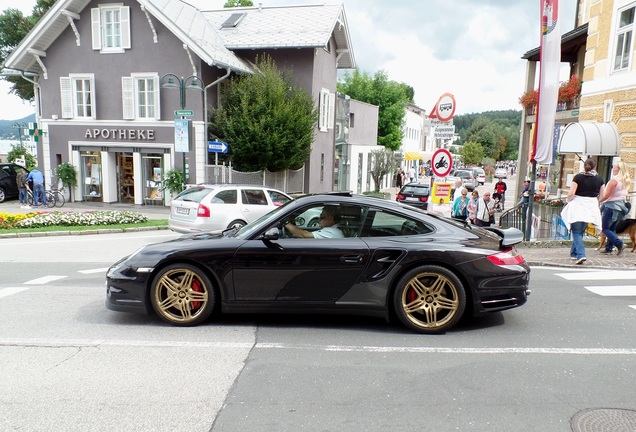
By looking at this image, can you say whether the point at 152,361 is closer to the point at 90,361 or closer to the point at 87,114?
the point at 90,361

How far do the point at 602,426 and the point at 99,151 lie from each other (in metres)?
23.2

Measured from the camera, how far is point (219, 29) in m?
24.6

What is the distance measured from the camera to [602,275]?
7.71 meters

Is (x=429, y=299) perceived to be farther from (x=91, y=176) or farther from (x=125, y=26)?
(x=91, y=176)

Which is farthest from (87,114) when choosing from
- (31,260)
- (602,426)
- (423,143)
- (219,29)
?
(423,143)

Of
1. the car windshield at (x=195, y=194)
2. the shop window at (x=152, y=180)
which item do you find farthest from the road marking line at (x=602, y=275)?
the shop window at (x=152, y=180)

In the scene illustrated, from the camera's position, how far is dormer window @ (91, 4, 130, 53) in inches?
843

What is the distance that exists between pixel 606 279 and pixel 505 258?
3540mm

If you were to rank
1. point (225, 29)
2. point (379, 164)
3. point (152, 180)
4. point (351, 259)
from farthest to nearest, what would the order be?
point (379, 164), point (225, 29), point (152, 180), point (351, 259)

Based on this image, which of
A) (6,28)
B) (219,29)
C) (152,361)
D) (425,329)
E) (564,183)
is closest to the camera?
(152,361)

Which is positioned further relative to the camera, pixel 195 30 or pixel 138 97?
pixel 195 30

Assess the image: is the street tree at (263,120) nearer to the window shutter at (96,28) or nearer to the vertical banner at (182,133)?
the vertical banner at (182,133)

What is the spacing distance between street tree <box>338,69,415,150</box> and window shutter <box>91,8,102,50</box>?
33.5 meters

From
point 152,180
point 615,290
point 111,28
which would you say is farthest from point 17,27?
point 615,290
